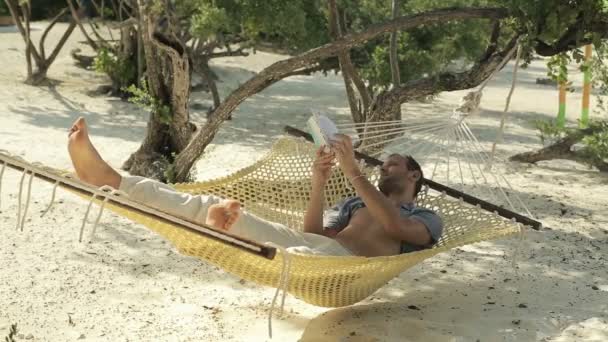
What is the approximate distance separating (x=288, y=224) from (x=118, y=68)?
5.02m

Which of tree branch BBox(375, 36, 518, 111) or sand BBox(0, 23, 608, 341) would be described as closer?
sand BBox(0, 23, 608, 341)

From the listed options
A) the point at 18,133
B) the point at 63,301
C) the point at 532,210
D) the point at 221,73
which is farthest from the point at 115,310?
the point at 221,73

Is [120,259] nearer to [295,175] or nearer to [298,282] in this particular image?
[295,175]

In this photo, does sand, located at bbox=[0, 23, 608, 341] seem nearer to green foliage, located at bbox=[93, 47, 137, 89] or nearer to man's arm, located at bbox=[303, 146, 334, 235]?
man's arm, located at bbox=[303, 146, 334, 235]

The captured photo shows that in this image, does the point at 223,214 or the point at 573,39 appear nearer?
the point at 223,214

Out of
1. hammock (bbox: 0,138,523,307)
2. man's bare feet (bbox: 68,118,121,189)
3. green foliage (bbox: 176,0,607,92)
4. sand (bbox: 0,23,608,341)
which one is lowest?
sand (bbox: 0,23,608,341)

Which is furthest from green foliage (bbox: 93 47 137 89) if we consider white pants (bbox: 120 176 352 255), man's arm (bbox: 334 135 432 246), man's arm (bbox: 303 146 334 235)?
man's arm (bbox: 334 135 432 246)

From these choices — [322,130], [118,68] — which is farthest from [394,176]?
[118,68]

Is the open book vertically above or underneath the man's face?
above

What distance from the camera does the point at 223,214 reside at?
2.45 meters

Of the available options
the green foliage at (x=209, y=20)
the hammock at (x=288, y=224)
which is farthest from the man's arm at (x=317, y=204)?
the green foliage at (x=209, y=20)

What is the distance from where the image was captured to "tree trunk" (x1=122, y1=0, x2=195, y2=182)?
13.3 ft

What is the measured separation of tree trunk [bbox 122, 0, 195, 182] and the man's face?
153 centimetres

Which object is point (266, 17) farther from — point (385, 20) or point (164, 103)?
point (385, 20)
